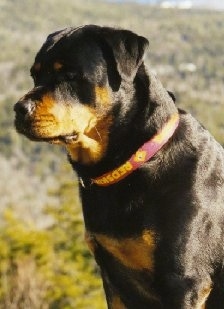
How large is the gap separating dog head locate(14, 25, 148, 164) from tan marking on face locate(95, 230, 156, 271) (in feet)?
2.22

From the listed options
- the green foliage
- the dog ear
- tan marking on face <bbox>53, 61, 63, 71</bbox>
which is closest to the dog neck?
the dog ear

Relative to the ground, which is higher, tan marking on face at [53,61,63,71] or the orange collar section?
tan marking on face at [53,61,63,71]

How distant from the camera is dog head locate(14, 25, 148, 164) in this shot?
4.36 metres

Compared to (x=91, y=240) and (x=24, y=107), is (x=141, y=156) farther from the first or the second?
(x=24, y=107)

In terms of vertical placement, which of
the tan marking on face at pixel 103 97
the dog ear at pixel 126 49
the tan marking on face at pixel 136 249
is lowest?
the tan marking on face at pixel 136 249

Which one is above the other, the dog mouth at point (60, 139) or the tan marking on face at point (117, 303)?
the dog mouth at point (60, 139)

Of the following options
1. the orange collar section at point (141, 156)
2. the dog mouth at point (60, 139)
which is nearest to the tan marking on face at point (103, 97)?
the dog mouth at point (60, 139)

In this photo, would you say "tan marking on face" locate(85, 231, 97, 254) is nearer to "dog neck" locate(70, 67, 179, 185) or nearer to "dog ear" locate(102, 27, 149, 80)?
"dog neck" locate(70, 67, 179, 185)

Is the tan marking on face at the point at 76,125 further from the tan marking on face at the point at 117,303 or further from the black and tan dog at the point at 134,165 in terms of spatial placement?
the tan marking on face at the point at 117,303

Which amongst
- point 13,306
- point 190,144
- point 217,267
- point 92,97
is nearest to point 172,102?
point 190,144

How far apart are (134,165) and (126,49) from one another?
884 mm

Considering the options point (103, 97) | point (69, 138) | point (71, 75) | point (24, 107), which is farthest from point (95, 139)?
point (24, 107)

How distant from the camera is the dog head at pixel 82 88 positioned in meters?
4.36

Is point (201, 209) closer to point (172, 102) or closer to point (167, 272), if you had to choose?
point (167, 272)
